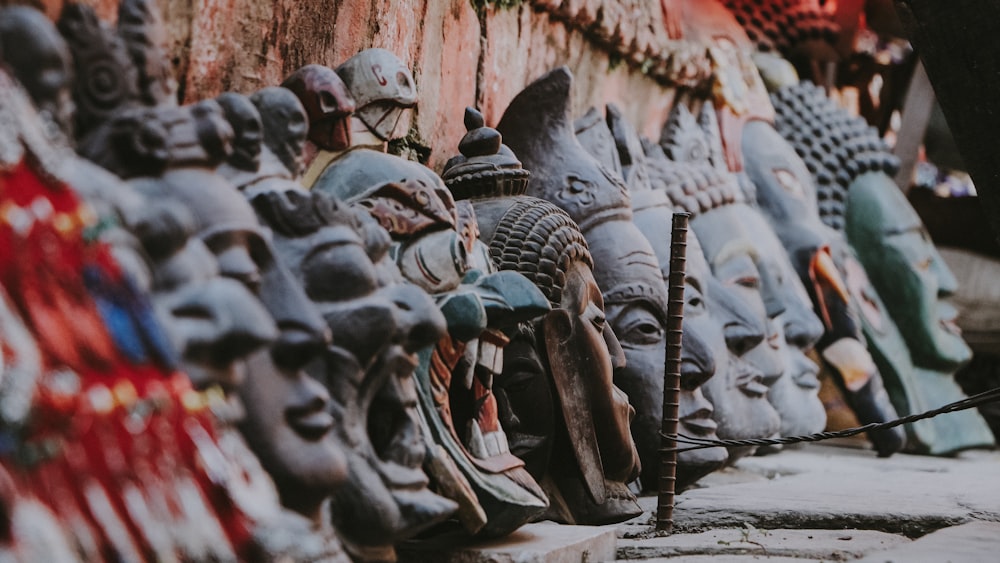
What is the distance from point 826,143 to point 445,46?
3613 millimetres

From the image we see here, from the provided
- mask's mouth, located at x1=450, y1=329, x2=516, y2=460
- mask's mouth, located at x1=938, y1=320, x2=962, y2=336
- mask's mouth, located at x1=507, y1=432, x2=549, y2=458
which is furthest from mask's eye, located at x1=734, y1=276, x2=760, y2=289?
mask's mouth, located at x1=450, y1=329, x2=516, y2=460

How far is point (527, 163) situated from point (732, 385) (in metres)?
1.35

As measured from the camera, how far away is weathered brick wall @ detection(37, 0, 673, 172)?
134 inches

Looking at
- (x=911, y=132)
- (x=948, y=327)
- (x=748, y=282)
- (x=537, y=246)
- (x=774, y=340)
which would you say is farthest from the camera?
(x=911, y=132)

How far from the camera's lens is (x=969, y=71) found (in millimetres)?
4066

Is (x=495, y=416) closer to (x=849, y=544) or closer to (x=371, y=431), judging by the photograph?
(x=371, y=431)

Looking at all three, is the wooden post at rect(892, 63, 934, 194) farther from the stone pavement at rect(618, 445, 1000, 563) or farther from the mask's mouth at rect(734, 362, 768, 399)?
the mask's mouth at rect(734, 362, 768, 399)

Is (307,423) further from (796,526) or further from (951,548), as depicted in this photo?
(796,526)

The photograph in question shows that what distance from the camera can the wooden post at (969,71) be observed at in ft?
13.2

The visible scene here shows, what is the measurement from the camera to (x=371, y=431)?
287cm

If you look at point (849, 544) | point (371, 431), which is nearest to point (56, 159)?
point (371, 431)

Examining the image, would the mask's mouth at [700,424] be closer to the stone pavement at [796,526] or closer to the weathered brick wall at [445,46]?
the stone pavement at [796,526]

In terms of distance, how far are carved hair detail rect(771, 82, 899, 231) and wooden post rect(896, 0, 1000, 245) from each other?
3579 mm

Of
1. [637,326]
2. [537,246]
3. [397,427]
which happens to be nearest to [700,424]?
[637,326]
